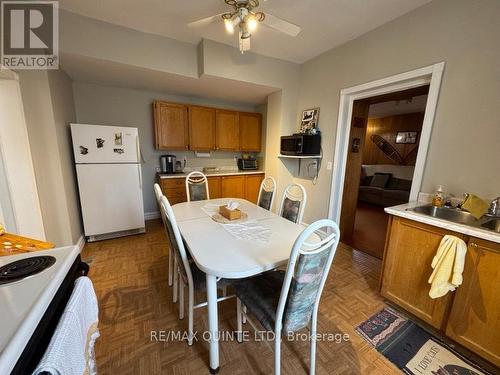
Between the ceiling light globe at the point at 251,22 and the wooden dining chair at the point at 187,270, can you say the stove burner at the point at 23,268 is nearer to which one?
the wooden dining chair at the point at 187,270

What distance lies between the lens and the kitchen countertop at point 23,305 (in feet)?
1.50

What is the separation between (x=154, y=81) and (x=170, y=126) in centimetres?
71

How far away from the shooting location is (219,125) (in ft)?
12.6

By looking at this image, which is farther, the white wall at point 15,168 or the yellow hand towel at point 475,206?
the white wall at point 15,168

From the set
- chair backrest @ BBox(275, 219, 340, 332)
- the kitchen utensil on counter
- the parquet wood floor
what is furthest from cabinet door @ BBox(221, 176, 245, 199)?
chair backrest @ BBox(275, 219, 340, 332)

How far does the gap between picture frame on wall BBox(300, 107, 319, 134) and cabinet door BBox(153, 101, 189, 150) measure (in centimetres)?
196

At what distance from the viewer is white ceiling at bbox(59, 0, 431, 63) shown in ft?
6.35

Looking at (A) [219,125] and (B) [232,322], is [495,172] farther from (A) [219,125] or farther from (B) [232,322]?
(A) [219,125]

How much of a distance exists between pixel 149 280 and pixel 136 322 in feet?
1.74

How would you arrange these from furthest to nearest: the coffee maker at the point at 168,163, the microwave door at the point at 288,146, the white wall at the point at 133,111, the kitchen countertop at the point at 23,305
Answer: the coffee maker at the point at 168,163
the white wall at the point at 133,111
the microwave door at the point at 288,146
the kitchen countertop at the point at 23,305

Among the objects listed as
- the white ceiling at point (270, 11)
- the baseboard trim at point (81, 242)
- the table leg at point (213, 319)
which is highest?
the white ceiling at point (270, 11)

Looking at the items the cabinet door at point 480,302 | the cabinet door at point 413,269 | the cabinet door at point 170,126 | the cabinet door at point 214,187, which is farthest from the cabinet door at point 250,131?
the cabinet door at point 480,302

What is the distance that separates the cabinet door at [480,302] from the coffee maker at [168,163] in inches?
146

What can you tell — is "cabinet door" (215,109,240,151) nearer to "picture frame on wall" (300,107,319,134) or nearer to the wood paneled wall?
"picture frame on wall" (300,107,319,134)
